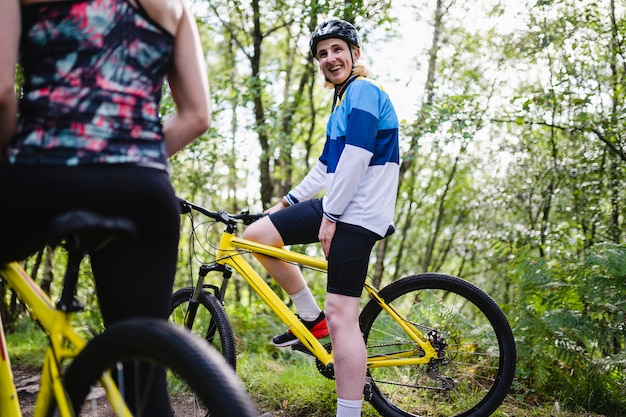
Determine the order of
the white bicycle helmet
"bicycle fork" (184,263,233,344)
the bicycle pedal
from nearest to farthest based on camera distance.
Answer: the white bicycle helmet, the bicycle pedal, "bicycle fork" (184,263,233,344)

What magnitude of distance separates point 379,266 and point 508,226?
283 cm

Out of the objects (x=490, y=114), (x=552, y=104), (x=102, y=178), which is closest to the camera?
(x=102, y=178)

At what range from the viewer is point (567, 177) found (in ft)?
22.9

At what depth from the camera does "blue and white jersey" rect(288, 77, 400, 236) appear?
2553 millimetres

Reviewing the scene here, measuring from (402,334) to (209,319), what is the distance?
122 cm

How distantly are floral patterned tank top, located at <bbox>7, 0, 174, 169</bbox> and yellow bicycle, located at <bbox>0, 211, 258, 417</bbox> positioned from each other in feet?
0.62

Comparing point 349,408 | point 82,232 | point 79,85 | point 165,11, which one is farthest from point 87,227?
point 349,408

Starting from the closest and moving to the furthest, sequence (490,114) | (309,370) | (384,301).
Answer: (384,301), (309,370), (490,114)

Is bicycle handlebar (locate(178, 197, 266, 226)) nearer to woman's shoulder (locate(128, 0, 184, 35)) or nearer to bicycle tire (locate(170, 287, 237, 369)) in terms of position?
bicycle tire (locate(170, 287, 237, 369))

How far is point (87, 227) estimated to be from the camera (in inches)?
47.7

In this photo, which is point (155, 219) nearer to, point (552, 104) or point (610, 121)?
point (610, 121)

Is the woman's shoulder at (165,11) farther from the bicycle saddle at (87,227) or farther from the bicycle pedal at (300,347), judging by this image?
the bicycle pedal at (300,347)

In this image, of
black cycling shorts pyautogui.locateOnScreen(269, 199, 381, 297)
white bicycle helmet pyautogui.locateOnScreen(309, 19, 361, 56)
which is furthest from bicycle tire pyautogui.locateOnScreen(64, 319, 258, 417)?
white bicycle helmet pyautogui.locateOnScreen(309, 19, 361, 56)

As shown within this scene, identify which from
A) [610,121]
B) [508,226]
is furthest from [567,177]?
[610,121]
